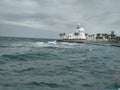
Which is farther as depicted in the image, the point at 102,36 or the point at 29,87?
the point at 102,36

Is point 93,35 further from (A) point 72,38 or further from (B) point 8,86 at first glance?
(B) point 8,86

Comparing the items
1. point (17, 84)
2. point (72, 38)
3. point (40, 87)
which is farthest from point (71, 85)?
point (72, 38)

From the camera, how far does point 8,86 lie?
45.5ft

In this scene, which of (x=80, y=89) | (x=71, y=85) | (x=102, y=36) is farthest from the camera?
(x=102, y=36)

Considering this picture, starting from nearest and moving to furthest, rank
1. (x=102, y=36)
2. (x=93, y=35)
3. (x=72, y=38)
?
(x=72, y=38), (x=102, y=36), (x=93, y=35)

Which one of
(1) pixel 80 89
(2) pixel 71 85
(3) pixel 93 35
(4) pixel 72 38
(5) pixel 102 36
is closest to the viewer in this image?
(1) pixel 80 89

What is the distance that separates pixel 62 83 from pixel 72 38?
13462 cm

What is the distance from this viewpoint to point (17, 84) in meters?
14.5

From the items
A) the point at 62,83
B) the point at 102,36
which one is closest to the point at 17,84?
the point at 62,83

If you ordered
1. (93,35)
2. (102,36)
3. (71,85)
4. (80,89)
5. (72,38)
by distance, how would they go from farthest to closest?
1. (93,35)
2. (102,36)
3. (72,38)
4. (71,85)
5. (80,89)

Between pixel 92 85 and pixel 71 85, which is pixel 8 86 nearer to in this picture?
pixel 71 85

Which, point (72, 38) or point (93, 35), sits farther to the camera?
point (93, 35)

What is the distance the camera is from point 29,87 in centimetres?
1391

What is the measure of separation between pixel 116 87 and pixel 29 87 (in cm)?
600
